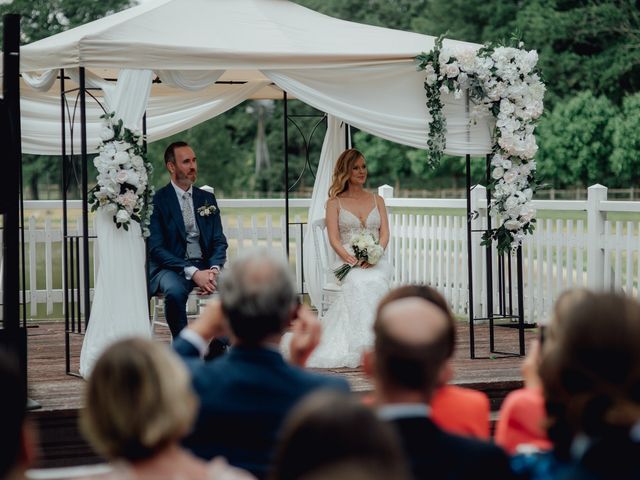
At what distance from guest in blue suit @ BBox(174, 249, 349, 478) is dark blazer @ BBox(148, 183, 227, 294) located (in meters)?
5.14

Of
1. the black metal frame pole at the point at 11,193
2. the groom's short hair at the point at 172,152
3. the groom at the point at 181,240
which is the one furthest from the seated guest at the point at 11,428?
the groom's short hair at the point at 172,152

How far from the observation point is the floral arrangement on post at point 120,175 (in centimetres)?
770

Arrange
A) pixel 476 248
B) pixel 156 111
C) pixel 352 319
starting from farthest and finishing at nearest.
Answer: pixel 476 248, pixel 156 111, pixel 352 319

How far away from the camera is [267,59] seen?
7938 mm

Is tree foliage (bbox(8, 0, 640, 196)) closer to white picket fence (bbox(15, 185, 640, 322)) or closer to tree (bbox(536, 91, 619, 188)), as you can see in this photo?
tree (bbox(536, 91, 619, 188))

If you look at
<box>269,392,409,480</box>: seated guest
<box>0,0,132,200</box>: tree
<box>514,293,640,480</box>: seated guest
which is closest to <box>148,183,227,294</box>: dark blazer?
<box>514,293,640,480</box>: seated guest

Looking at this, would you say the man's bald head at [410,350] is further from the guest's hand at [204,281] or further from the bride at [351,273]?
the bride at [351,273]

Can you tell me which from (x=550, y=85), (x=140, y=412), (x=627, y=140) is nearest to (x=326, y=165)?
(x=140, y=412)

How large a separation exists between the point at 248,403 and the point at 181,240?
546 centimetres

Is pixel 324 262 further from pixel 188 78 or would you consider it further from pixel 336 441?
pixel 336 441

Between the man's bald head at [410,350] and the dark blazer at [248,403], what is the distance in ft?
1.22

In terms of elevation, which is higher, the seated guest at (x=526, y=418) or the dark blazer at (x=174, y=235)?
the dark blazer at (x=174, y=235)

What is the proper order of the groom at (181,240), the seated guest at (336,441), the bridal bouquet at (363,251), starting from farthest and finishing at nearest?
the bridal bouquet at (363,251)
the groom at (181,240)
the seated guest at (336,441)

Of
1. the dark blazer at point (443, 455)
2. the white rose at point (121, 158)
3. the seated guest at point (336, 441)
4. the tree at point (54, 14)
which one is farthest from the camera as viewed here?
the tree at point (54, 14)
